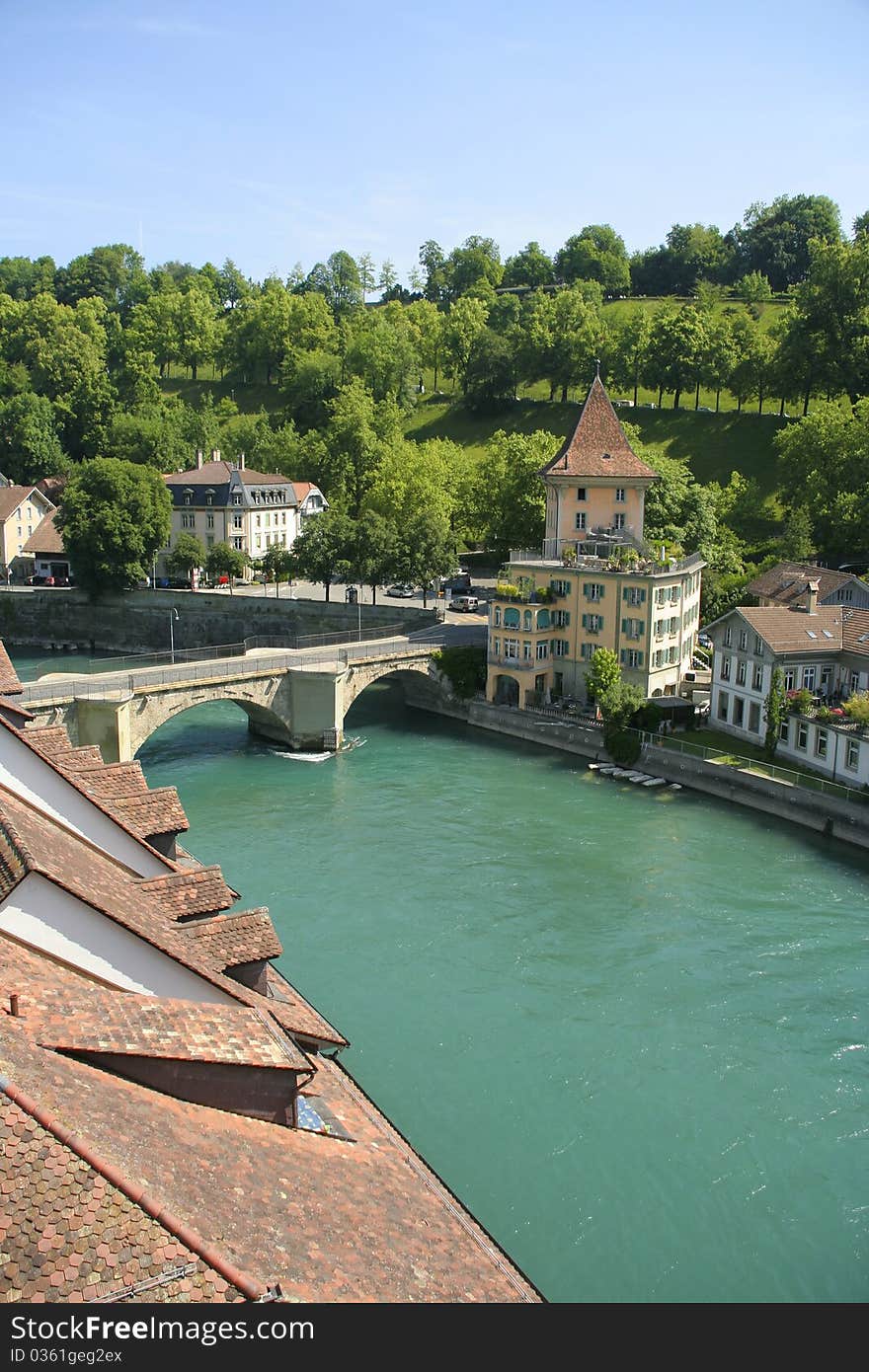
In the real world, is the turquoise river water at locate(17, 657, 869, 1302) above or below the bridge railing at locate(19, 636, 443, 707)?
below

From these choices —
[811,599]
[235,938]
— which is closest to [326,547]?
[811,599]

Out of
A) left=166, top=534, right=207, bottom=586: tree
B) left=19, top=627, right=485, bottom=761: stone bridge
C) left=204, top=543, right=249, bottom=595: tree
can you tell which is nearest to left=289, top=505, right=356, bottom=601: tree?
left=204, top=543, right=249, bottom=595: tree

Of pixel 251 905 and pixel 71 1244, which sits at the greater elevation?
pixel 71 1244

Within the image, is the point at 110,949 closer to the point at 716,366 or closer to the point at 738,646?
the point at 738,646

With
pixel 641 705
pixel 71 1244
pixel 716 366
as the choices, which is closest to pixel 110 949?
pixel 71 1244

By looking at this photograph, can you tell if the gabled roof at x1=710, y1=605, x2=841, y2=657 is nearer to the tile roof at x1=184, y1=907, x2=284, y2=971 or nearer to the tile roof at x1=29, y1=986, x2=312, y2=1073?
the tile roof at x1=184, y1=907, x2=284, y2=971

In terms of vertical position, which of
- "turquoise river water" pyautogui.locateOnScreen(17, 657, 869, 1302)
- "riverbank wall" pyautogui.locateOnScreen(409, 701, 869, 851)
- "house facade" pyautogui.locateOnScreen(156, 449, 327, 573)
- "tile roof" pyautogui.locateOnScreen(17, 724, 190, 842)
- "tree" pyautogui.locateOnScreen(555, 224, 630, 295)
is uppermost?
"tree" pyautogui.locateOnScreen(555, 224, 630, 295)

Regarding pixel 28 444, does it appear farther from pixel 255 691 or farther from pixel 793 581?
pixel 793 581
